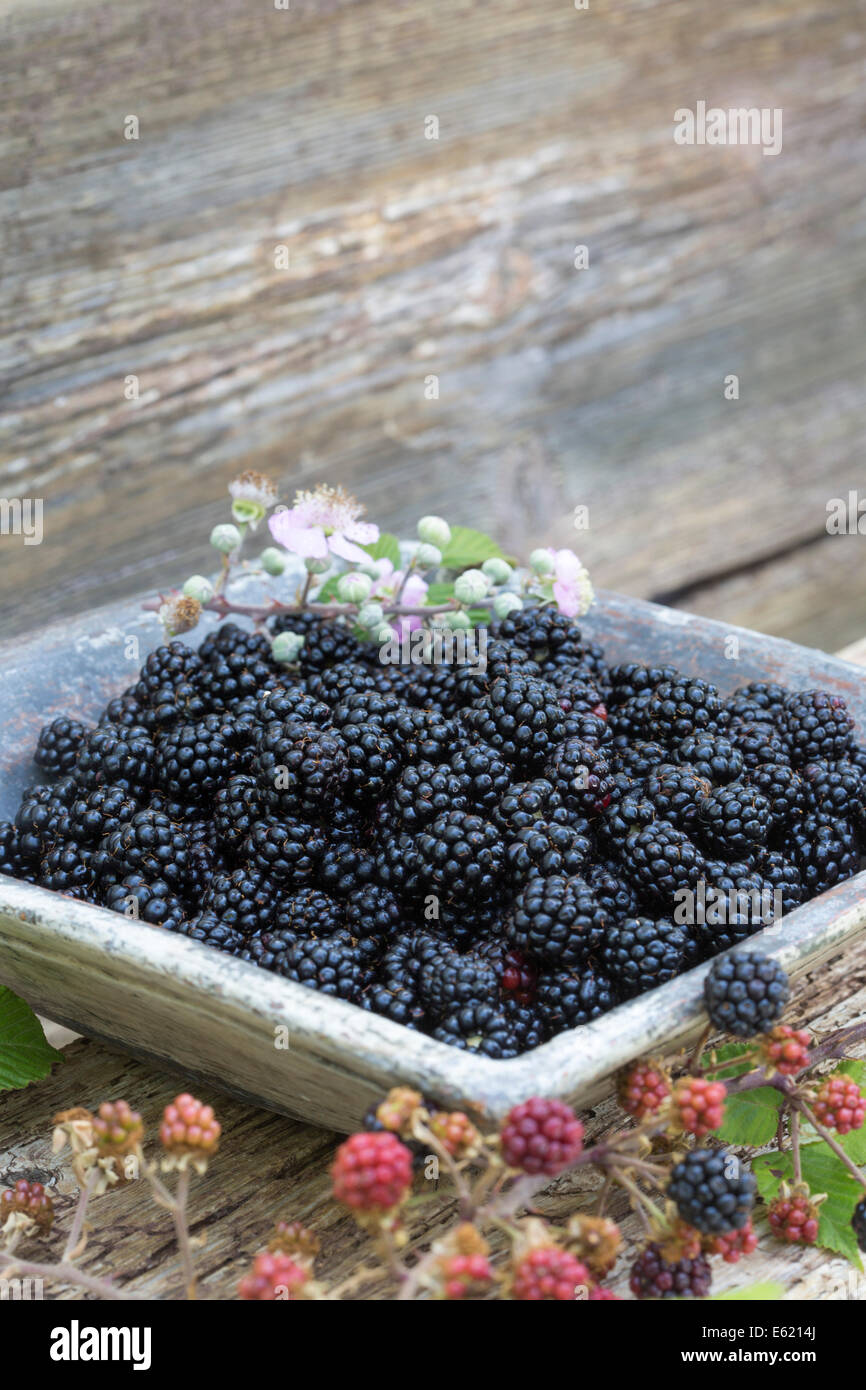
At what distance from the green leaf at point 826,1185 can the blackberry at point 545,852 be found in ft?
0.83

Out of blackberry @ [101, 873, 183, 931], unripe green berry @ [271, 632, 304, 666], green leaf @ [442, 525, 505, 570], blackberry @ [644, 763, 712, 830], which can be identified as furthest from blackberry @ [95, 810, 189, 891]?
green leaf @ [442, 525, 505, 570]

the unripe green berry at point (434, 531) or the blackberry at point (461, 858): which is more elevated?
the unripe green berry at point (434, 531)

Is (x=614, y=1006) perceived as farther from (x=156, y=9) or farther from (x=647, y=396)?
(x=647, y=396)

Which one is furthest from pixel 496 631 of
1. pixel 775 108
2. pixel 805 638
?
pixel 805 638

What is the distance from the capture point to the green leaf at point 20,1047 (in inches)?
40.9

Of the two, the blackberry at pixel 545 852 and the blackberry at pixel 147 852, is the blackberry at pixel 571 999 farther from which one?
the blackberry at pixel 147 852

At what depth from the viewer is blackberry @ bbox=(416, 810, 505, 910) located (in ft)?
3.00

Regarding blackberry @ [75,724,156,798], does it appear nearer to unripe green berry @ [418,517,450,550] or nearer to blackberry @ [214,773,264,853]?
blackberry @ [214,773,264,853]

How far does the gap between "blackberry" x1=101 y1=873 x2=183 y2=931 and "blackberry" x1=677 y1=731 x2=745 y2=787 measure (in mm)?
407

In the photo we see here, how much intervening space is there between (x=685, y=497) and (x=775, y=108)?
0.68 metres

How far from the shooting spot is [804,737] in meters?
1.09

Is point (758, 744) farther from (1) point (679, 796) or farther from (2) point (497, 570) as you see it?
(2) point (497, 570)

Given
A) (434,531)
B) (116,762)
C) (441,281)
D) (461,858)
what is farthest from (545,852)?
(441,281)

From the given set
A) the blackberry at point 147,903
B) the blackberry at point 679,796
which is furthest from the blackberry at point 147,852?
the blackberry at point 679,796
